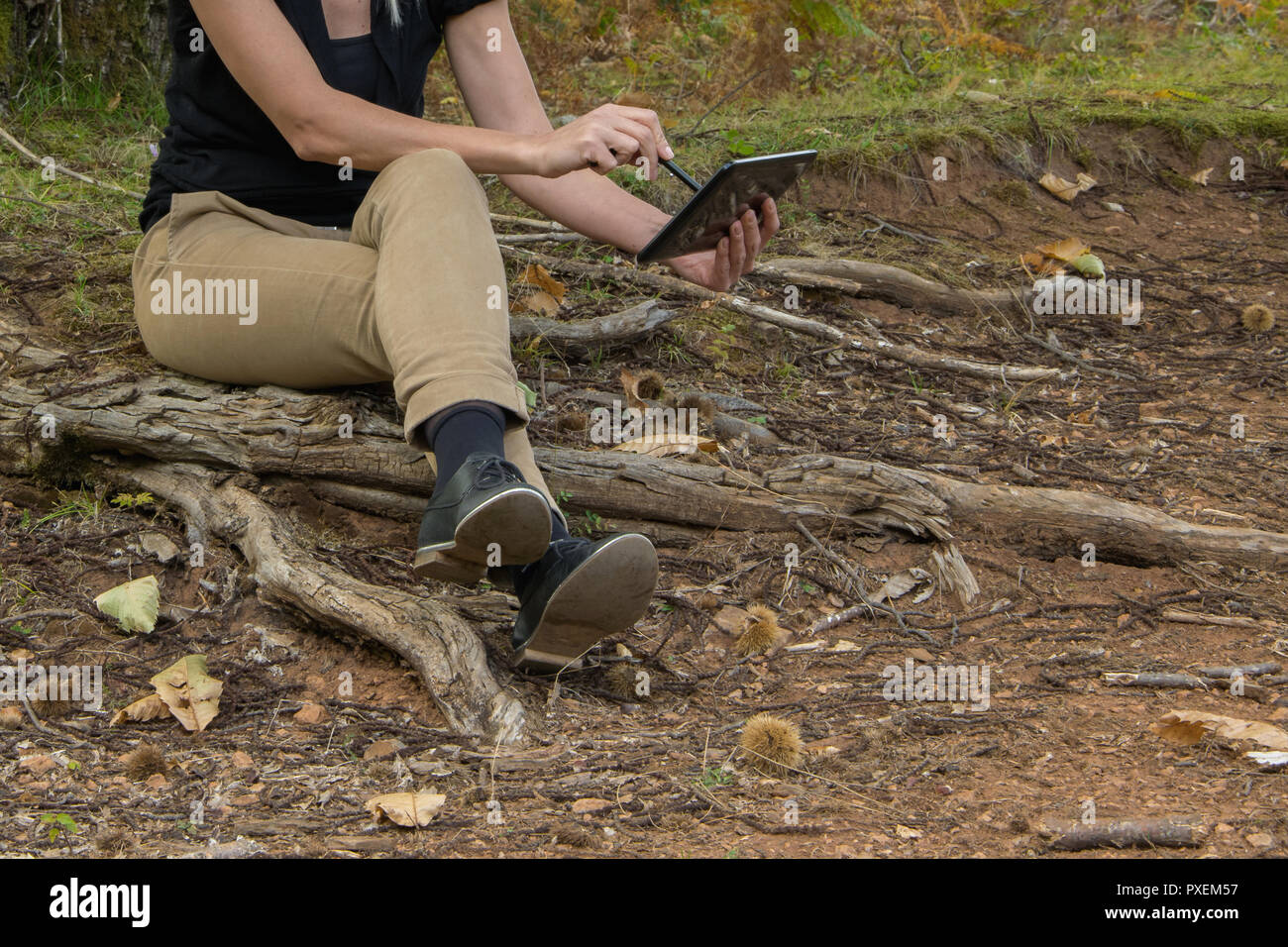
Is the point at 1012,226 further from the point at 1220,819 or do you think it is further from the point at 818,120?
the point at 1220,819

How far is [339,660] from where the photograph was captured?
236 centimetres

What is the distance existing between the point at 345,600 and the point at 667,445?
101 cm

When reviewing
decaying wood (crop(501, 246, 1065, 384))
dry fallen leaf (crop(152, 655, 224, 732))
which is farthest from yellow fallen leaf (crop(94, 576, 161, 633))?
decaying wood (crop(501, 246, 1065, 384))

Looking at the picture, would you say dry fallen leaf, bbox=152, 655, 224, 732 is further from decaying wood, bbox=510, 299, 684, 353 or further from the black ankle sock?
decaying wood, bbox=510, 299, 684, 353

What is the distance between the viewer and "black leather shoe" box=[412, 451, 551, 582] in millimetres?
1992

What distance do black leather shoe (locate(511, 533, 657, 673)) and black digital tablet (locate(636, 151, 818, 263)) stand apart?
763 mm

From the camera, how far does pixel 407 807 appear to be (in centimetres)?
188

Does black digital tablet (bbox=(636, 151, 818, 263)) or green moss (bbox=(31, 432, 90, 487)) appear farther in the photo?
green moss (bbox=(31, 432, 90, 487))

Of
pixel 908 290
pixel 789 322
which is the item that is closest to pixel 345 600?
pixel 789 322

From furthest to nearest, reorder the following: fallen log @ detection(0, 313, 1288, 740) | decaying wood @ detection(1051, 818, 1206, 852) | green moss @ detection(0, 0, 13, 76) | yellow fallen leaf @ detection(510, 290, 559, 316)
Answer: green moss @ detection(0, 0, 13, 76), yellow fallen leaf @ detection(510, 290, 559, 316), fallen log @ detection(0, 313, 1288, 740), decaying wood @ detection(1051, 818, 1206, 852)

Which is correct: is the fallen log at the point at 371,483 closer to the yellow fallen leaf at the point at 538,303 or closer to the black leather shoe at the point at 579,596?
the black leather shoe at the point at 579,596

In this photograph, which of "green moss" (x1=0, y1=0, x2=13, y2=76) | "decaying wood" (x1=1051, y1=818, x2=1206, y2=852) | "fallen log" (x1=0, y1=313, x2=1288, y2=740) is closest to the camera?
"decaying wood" (x1=1051, y1=818, x2=1206, y2=852)

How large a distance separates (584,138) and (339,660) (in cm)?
111

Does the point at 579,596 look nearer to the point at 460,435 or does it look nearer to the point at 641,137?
the point at 460,435
